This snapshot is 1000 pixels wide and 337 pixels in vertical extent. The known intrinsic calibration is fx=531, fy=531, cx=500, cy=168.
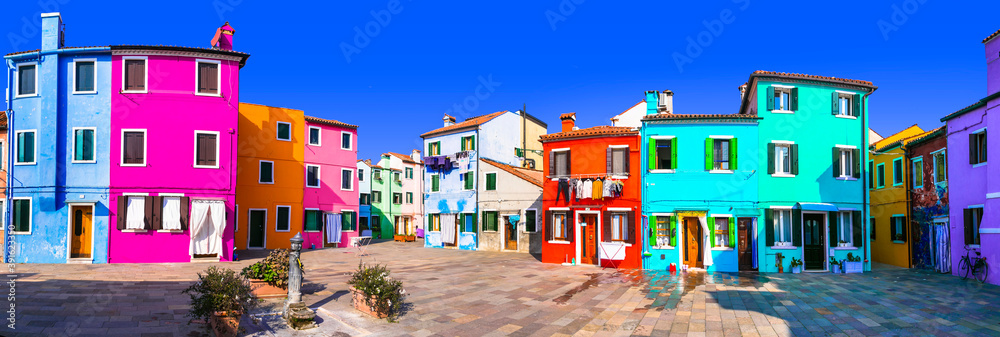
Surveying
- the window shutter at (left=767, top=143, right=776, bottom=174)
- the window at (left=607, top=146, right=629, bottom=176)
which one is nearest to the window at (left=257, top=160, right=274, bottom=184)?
the window at (left=607, top=146, right=629, bottom=176)

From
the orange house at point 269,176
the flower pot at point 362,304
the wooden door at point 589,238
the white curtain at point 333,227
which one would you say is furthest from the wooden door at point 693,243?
the orange house at point 269,176

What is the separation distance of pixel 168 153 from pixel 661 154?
20.2 m

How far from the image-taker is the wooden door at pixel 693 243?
71.7 ft

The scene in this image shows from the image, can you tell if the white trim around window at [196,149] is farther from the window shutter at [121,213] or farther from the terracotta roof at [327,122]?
the terracotta roof at [327,122]

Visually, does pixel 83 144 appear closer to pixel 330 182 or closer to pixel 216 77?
pixel 216 77

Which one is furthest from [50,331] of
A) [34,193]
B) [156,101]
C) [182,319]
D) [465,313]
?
[34,193]

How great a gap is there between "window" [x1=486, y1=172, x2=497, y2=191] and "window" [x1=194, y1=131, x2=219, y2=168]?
53.3ft

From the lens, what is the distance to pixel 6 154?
22750mm

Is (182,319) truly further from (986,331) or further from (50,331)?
(986,331)

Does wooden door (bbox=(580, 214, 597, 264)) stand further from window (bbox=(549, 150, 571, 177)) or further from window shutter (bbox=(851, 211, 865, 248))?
window shutter (bbox=(851, 211, 865, 248))

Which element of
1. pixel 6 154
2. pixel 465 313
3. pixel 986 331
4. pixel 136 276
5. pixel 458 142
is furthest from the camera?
pixel 458 142

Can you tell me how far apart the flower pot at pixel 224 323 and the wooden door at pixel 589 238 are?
659 inches

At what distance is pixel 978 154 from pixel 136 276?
28217mm

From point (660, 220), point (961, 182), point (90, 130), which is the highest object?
point (90, 130)
